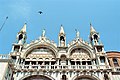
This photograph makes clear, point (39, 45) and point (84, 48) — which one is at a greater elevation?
point (39, 45)

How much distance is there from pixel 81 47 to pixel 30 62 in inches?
356

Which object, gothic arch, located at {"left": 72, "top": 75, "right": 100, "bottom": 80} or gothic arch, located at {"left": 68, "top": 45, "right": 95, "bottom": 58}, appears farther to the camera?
gothic arch, located at {"left": 68, "top": 45, "right": 95, "bottom": 58}

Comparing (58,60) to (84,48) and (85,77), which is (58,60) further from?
Answer: (84,48)

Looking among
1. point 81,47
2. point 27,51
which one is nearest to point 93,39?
point 81,47

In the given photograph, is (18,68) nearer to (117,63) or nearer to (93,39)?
(93,39)

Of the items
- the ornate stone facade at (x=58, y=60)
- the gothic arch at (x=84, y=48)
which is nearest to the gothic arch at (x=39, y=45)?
the ornate stone facade at (x=58, y=60)

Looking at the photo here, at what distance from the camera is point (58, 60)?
25.8 meters

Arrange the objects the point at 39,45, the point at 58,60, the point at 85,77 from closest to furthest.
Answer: the point at 85,77 → the point at 58,60 → the point at 39,45

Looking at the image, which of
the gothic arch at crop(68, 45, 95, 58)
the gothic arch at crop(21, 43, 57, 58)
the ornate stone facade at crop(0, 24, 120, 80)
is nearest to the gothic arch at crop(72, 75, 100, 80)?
the ornate stone facade at crop(0, 24, 120, 80)

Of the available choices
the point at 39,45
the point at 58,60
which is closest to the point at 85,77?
the point at 58,60

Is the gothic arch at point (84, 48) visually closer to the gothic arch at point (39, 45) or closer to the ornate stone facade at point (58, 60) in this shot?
the ornate stone facade at point (58, 60)

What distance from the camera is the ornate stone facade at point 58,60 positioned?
2303 centimetres

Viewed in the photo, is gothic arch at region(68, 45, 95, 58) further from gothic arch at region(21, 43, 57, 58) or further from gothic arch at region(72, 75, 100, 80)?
gothic arch at region(72, 75, 100, 80)

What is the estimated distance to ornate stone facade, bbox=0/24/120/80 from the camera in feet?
75.6
